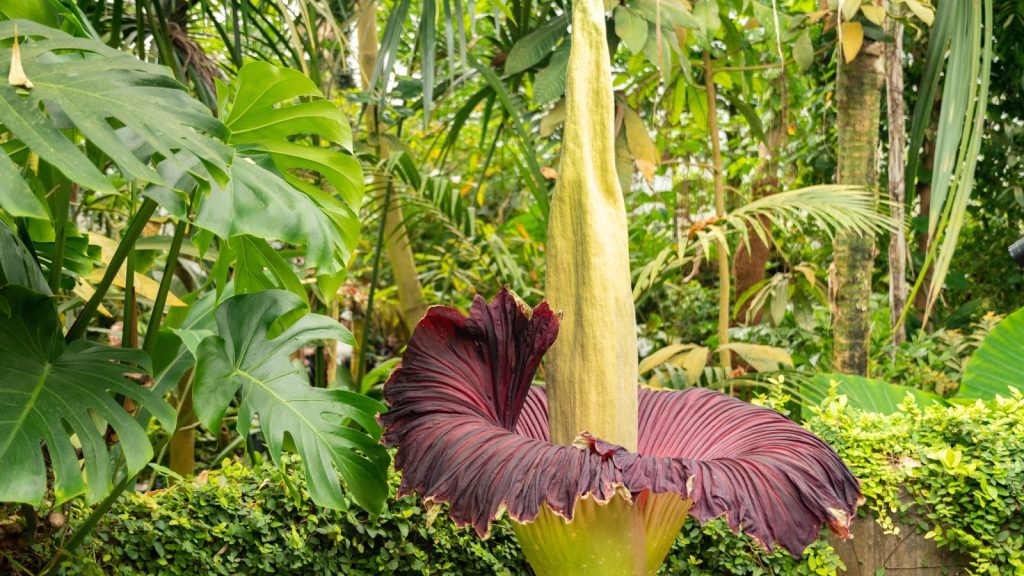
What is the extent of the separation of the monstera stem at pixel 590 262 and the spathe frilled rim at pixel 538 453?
0.18ft

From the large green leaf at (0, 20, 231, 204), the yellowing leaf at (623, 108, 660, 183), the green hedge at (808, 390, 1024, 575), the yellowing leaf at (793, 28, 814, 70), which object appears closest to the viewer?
the large green leaf at (0, 20, 231, 204)

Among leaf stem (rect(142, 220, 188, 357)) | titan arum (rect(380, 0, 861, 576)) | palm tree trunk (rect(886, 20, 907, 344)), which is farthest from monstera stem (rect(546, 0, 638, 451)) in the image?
palm tree trunk (rect(886, 20, 907, 344))

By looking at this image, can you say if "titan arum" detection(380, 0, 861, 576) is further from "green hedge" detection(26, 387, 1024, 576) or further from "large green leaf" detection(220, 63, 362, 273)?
"green hedge" detection(26, 387, 1024, 576)

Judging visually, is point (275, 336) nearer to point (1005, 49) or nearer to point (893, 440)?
point (893, 440)

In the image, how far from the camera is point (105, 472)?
1.26 metres

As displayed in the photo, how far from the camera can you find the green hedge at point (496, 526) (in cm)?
174

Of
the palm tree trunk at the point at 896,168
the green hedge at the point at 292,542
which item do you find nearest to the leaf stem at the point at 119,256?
the green hedge at the point at 292,542

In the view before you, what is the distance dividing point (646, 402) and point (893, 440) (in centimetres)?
72

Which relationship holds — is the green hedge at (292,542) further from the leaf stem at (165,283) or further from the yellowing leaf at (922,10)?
the yellowing leaf at (922,10)

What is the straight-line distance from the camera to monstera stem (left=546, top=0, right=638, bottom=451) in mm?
1347

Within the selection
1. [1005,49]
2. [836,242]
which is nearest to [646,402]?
[836,242]

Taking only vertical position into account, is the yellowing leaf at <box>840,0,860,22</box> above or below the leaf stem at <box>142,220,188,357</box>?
above

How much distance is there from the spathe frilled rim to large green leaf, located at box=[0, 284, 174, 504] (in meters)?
0.37

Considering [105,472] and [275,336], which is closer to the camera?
[105,472]
